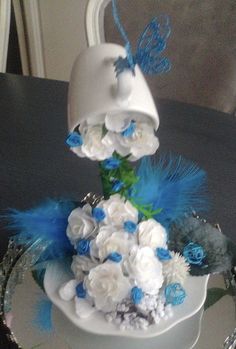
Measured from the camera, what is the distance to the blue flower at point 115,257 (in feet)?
1.69

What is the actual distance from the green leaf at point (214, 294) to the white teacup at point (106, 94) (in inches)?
10.7

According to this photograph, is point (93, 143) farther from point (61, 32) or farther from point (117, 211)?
point (61, 32)

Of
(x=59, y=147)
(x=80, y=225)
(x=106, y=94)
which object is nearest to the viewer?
(x=106, y=94)

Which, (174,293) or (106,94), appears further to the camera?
(174,293)

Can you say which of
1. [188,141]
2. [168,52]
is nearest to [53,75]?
[168,52]

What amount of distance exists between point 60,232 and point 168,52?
680 mm

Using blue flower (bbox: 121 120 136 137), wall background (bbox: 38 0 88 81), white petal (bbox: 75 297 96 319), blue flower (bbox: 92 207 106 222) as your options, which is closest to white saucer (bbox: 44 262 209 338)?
white petal (bbox: 75 297 96 319)

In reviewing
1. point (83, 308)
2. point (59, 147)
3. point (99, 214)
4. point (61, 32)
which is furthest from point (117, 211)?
point (61, 32)

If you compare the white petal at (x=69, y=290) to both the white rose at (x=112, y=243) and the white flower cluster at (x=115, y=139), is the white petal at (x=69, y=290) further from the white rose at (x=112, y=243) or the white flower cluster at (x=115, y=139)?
the white flower cluster at (x=115, y=139)

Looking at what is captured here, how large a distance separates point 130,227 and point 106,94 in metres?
0.15

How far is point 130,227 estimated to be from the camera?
0.53m

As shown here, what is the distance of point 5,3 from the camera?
122 centimetres

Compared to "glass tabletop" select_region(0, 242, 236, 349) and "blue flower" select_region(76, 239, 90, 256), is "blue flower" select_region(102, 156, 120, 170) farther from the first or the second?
"glass tabletop" select_region(0, 242, 236, 349)

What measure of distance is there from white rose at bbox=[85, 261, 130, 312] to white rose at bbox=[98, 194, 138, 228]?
45mm
